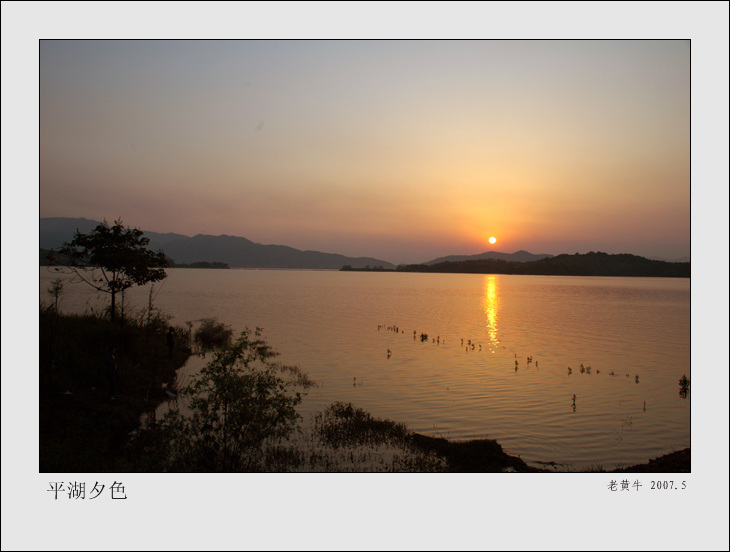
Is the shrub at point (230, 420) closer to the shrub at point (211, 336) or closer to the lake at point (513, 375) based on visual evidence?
the lake at point (513, 375)

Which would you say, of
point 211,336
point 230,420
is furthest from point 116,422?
point 211,336

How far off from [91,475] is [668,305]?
258 ft

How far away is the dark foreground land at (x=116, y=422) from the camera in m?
13.2

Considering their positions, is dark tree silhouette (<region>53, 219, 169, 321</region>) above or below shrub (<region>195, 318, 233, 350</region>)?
above

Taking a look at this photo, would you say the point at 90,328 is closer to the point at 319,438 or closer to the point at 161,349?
the point at 161,349

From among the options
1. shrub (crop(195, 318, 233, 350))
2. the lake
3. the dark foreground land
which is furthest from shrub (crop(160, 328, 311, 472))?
shrub (crop(195, 318, 233, 350))

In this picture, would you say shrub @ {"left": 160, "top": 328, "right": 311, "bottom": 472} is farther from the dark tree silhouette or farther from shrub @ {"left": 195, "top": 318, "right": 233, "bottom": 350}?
shrub @ {"left": 195, "top": 318, "right": 233, "bottom": 350}

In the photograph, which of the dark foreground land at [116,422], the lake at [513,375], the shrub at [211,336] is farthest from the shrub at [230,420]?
the shrub at [211,336]

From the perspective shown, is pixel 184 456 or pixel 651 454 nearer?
pixel 184 456

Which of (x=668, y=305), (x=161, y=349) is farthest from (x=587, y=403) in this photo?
(x=668, y=305)

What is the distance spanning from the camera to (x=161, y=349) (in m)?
26.6

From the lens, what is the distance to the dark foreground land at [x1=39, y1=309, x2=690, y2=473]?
13.2 metres

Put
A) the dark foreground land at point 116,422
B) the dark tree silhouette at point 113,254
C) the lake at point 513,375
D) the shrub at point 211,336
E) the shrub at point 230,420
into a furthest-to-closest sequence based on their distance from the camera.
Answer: the shrub at point 211,336 < the dark tree silhouette at point 113,254 < the lake at point 513,375 < the dark foreground land at point 116,422 < the shrub at point 230,420

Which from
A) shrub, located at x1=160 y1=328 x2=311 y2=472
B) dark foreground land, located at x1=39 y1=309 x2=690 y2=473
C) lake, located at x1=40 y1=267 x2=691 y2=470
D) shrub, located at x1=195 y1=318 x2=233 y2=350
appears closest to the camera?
shrub, located at x1=160 y1=328 x2=311 y2=472
